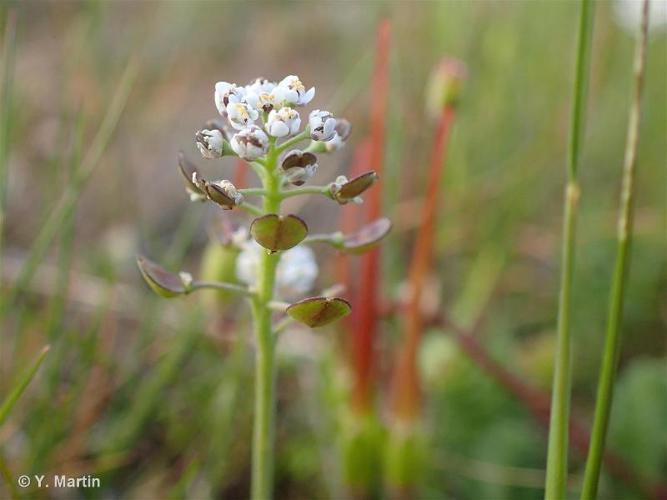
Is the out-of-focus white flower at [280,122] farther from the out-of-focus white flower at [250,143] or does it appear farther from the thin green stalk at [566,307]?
the thin green stalk at [566,307]

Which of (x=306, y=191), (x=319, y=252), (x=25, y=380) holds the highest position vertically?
(x=319, y=252)

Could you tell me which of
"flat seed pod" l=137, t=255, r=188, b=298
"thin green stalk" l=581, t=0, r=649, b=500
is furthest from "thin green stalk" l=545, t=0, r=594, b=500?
"flat seed pod" l=137, t=255, r=188, b=298

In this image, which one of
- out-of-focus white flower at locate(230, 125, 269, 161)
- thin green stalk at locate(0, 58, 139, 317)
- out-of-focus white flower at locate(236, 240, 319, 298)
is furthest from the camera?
thin green stalk at locate(0, 58, 139, 317)

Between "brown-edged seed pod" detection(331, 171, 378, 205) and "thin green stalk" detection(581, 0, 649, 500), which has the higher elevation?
"brown-edged seed pod" detection(331, 171, 378, 205)

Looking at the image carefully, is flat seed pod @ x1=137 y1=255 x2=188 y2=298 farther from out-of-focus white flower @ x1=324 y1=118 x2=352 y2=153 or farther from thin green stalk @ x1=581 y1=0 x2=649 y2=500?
thin green stalk @ x1=581 y1=0 x2=649 y2=500

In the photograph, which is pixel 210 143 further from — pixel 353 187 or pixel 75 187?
pixel 75 187

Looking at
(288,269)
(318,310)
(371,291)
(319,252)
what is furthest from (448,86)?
(319,252)

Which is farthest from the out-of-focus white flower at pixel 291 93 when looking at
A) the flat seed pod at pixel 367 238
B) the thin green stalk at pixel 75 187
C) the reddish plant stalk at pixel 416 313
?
the reddish plant stalk at pixel 416 313

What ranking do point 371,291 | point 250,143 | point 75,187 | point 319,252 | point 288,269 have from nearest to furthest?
point 250,143 → point 288,269 → point 75,187 → point 371,291 → point 319,252
